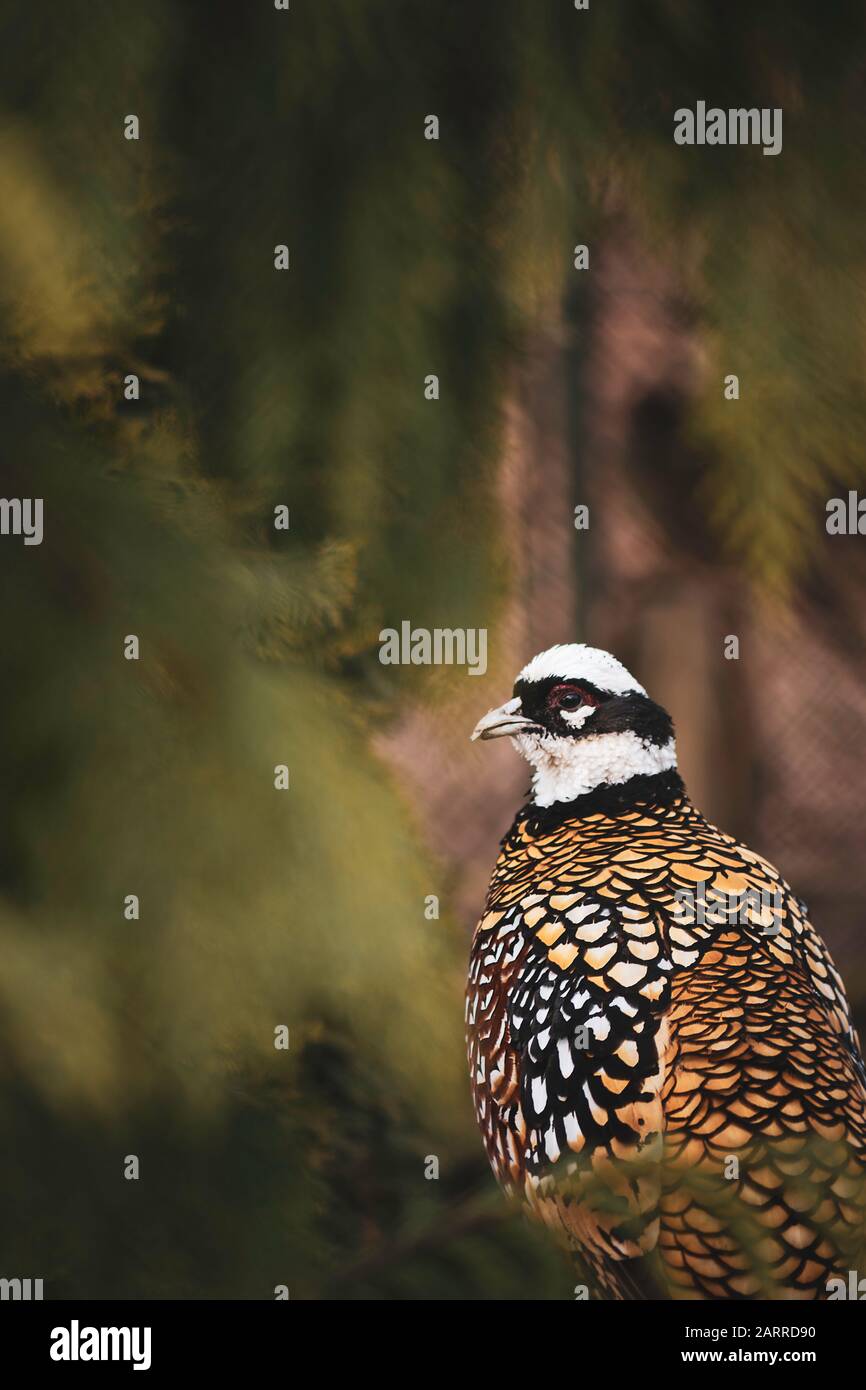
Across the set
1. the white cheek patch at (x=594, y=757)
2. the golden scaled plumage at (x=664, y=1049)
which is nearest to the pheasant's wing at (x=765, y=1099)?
the golden scaled plumage at (x=664, y=1049)

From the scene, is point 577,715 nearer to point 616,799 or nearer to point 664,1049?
point 616,799

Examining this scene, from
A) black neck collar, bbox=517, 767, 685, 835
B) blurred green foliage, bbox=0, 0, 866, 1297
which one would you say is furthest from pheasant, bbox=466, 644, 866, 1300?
blurred green foliage, bbox=0, 0, 866, 1297

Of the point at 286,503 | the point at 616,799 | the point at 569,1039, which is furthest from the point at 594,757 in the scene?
the point at 286,503

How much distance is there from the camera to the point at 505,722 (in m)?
0.97

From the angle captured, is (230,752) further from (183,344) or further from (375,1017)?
(183,344)

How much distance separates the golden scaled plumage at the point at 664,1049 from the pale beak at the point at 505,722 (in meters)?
0.11

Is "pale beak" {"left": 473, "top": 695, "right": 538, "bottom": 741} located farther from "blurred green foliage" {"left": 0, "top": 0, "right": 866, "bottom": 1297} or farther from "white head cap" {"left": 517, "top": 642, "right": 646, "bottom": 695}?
"blurred green foliage" {"left": 0, "top": 0, "right": 866, "bottom": 1297}

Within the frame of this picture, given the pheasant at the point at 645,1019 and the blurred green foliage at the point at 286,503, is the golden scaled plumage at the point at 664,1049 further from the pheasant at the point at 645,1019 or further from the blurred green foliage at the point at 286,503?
the blurred green foliage at the point at 286,503

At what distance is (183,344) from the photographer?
0.65 metres

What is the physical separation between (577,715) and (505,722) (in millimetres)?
68

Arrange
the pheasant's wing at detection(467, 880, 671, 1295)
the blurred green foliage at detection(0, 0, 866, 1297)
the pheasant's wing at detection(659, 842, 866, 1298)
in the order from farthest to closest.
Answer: the pheasant's wing at detection(467, 880, 671, 1295) → the pheasant's wing at detection(659, 842, 866, 1298) → the blurred green foliage at detection(0, 0, 866, 1297)

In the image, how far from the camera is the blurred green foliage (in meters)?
0.39

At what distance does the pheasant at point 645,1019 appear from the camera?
65 cm

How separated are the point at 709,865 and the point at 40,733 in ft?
2.07
